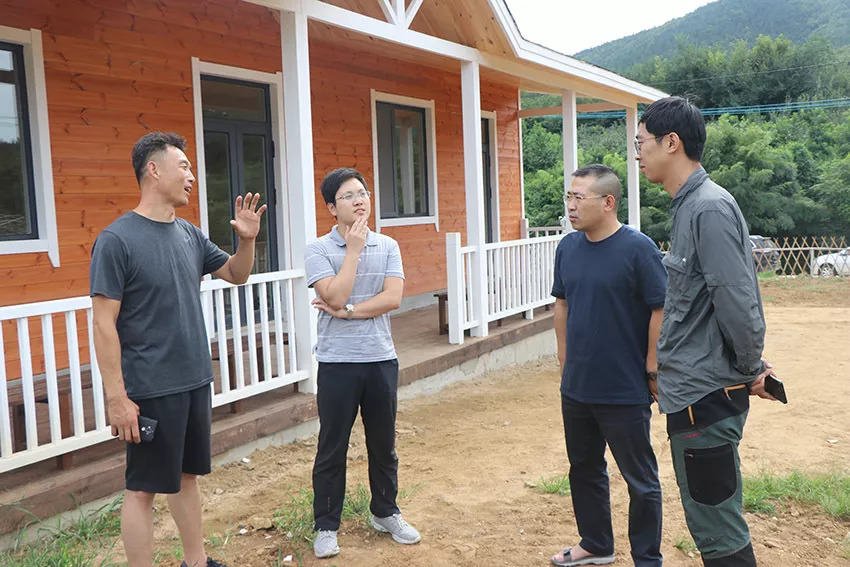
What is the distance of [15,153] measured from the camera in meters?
5.82

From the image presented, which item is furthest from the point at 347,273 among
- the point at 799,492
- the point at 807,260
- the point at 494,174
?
the point at 807,260

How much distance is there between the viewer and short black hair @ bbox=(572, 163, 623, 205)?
3.41 metres

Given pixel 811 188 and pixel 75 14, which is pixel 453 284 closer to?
pixel 75 14

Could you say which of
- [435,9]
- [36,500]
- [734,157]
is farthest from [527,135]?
[36,500]

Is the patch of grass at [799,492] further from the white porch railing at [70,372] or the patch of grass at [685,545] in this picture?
the white porch railing at [70,372]

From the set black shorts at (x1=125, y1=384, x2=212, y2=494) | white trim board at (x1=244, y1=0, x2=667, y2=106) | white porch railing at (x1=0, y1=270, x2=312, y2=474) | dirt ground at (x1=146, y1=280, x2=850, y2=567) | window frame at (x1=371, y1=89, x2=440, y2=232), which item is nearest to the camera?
black shorts at (x1=125, y1=384, x2=212, y2=494)

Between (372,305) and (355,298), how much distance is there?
0.10 m

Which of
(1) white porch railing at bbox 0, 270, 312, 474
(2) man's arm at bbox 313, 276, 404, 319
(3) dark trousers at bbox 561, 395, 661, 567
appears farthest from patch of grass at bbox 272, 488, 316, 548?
(3) dark trousers at bbox 561, 395, 661, 567

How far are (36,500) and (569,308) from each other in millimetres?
2808

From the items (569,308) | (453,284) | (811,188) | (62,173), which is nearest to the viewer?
(569,308)

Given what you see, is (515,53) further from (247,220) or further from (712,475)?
(712,475)

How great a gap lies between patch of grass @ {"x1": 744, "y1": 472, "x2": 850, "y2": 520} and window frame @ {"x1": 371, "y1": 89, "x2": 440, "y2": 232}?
588 cm

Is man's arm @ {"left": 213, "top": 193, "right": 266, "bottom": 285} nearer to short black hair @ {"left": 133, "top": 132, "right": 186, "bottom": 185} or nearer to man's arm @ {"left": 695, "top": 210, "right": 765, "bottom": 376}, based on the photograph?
short black hair @ {"left": 133, "top": 132, "right": 186, "bottom": 185}

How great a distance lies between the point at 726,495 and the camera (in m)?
2.67
